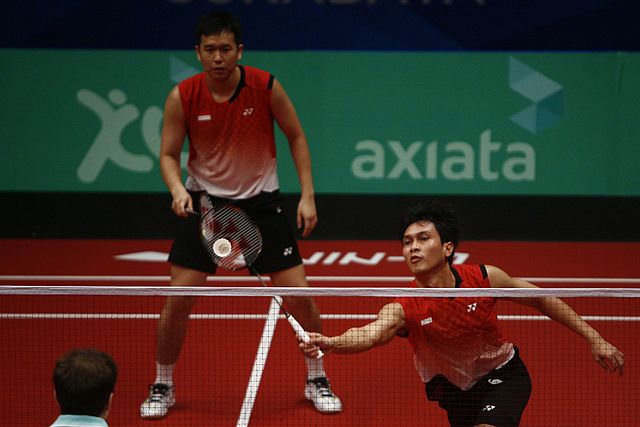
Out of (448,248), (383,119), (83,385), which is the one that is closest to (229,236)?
(448,248)

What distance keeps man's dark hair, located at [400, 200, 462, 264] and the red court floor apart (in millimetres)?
1085

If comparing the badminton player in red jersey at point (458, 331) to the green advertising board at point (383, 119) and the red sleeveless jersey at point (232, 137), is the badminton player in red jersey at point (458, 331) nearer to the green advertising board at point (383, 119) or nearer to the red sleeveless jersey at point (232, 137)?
the red sleeveless jersey at point (232, 137)

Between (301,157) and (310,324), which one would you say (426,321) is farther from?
(301,157)

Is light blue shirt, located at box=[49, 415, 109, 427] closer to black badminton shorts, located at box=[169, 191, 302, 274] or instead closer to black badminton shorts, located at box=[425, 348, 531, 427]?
black badminton shorts, located at box=[425, 348, 531, 427]

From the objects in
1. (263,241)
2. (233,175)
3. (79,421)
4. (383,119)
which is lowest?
(79,421)

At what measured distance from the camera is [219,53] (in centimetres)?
450

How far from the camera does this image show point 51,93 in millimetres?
8977

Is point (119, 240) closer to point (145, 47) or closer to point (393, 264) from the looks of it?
point (145, 47)

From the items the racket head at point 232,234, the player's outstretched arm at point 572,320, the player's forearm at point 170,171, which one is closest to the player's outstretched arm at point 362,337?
the player's outstretched arm at point 572,320

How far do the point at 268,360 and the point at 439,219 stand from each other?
1.91 metres

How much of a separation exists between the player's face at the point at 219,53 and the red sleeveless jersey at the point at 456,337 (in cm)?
152

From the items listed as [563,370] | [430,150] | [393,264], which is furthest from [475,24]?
[563,370]

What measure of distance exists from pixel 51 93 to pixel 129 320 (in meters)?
3.68

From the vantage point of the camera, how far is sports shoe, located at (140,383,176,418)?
4559mm
